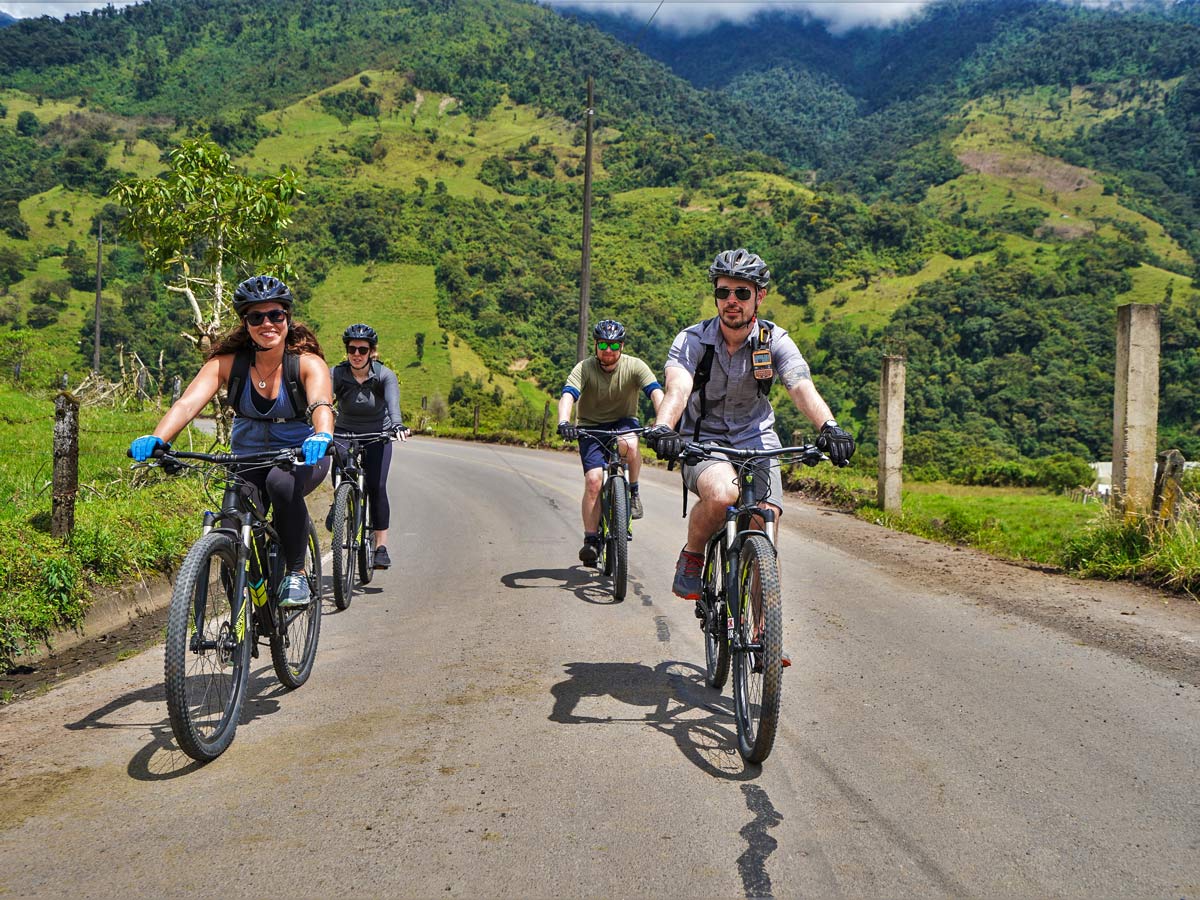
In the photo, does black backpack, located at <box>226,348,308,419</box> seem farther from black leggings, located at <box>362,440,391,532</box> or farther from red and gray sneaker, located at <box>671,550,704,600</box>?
black leggings, located at <box>362,440,391,532</box>

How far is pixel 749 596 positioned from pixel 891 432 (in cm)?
1014

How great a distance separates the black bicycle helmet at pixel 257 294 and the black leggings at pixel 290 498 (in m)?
0.82

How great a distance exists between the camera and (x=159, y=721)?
186 inches

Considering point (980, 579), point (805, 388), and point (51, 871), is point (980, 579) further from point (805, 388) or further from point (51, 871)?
point (51, 871)

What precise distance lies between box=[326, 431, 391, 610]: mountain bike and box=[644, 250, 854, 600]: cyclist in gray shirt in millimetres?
3166

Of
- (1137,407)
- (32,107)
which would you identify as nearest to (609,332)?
(1137,407)

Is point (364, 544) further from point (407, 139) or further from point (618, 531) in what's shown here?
point (407, 139)

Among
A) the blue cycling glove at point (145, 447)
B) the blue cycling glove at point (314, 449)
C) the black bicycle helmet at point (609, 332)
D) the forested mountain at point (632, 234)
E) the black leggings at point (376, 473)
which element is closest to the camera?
the blue cycling glove at point (145, 447)

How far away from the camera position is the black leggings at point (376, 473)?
827 cm

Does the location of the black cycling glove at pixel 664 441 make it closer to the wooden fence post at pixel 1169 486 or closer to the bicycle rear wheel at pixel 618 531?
the bicycle rear wheel at pixel 618 531

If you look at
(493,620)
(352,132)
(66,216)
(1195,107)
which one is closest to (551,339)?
(66,216)

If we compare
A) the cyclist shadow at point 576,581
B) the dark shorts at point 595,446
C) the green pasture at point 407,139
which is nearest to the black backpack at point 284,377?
the cyclist shadow at point 576,581

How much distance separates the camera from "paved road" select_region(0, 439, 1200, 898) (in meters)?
3.15

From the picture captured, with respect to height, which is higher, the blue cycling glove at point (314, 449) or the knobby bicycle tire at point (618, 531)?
the blue cycling glove at point (314, 449)
